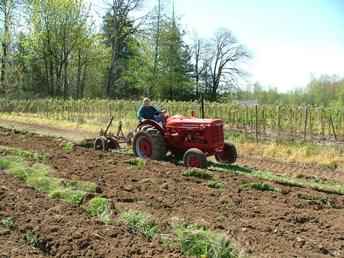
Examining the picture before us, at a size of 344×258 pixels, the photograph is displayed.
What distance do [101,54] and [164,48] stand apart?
701 cm

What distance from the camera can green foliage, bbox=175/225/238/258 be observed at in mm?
5426

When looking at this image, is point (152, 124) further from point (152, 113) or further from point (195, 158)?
point (195, 158)

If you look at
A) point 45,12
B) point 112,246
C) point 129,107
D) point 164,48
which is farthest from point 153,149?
point 45,12

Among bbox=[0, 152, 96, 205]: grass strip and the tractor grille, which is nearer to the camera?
bbox=[0, 152, 96, 205]: grass strip

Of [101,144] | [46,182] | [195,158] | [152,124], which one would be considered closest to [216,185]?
[195,158]

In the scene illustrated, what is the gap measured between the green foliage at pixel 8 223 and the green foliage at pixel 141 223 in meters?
1.44

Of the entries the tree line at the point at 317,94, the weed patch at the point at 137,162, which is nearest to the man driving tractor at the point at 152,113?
the weed patch at the point at 137,162

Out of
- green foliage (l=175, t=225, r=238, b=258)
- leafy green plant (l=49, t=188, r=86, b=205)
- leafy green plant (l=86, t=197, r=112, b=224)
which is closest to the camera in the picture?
green foliage (l=175, t=225, r=238, b=258)

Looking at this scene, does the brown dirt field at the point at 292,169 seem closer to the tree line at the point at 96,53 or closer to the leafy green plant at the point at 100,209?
the leafy green plant at the point at 100,209

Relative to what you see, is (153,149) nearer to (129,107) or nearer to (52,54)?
(129,107)

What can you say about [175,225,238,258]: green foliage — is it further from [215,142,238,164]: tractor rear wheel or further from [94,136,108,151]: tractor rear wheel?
[94,136,108,151]: tractor rear wheel

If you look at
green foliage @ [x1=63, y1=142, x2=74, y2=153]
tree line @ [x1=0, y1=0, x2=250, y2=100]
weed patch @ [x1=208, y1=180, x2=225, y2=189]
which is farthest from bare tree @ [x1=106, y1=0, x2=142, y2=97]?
weed patch @ [x1=208, y1=180, x2=225, y2=189]

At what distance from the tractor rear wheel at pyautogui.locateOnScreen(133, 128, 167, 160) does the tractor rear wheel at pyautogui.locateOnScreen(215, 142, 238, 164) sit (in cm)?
148

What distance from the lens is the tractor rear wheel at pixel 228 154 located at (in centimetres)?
1247
